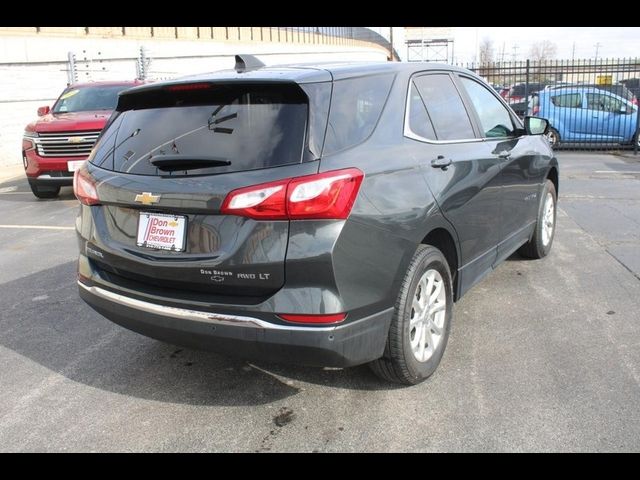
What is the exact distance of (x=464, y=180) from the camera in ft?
11.7

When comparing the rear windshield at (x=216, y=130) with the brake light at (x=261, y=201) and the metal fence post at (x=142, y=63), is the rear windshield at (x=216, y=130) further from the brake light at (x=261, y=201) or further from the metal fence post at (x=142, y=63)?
the metal fence post at (x=142, y=63)

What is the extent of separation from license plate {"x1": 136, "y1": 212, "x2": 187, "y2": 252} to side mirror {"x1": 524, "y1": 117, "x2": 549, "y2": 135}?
331cm

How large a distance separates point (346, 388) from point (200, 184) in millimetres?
1403

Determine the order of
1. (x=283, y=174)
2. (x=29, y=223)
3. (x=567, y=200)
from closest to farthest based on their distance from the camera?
1. (x=283, y=174)
2. (x=29, y=223)
3. (x=567, y=200)

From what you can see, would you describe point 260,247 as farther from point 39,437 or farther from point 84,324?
point 84,324

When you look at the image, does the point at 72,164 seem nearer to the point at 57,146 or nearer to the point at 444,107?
the point at 57,146

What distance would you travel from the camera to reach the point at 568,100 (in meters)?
14.9

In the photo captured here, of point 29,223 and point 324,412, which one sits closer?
point 324,412

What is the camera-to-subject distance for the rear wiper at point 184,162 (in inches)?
106

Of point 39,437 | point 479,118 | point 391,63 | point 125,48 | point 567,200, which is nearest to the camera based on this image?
point 39,437

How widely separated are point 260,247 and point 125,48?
62.1 feet

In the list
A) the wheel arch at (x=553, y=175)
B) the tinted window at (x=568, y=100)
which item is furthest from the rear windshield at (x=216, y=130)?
the tinted window at (x=568, y=100)

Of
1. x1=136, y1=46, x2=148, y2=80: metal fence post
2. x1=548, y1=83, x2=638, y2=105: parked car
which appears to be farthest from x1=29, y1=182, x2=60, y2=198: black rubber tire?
x1=548, y1=83, x2=638, y2=105: parked car
